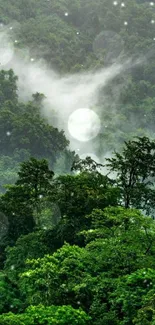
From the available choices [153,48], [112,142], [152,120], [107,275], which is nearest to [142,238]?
[107,275]

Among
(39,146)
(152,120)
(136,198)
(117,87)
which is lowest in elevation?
(136,198)

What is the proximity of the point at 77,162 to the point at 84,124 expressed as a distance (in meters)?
66.7

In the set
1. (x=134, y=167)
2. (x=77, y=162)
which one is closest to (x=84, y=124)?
(x=77, y=162)

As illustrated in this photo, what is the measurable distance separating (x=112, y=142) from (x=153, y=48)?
34599 mm

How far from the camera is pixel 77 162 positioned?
27.5m

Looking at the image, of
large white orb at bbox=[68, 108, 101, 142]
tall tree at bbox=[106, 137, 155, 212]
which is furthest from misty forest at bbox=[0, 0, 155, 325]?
large white orb at bbox=[68, 108, 101, 142]

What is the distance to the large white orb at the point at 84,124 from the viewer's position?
8875cm

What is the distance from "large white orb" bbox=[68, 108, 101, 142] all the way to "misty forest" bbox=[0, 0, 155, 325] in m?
0.27

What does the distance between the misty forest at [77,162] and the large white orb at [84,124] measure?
0.90 ft

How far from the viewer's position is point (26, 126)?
66312 mm

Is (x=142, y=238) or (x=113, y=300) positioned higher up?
(x=142, y=238)

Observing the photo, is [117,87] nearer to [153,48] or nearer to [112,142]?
[153,48]

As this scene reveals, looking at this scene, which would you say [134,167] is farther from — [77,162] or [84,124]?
[84,124]

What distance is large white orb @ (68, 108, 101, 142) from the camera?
3494 inches
